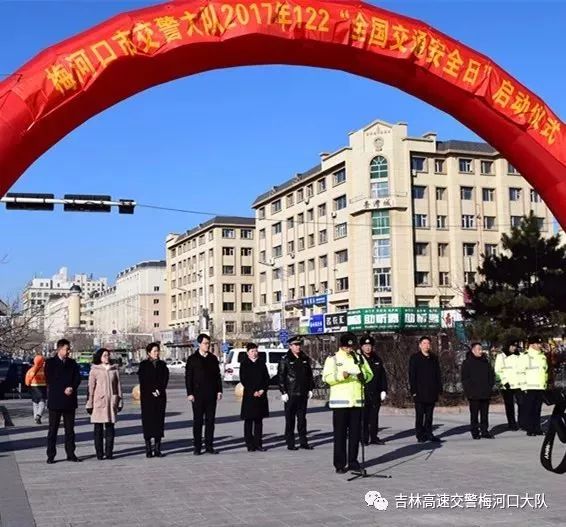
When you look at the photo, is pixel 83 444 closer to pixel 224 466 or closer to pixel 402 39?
pixel 224 466

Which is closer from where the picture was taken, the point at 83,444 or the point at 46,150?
the point at 46,150

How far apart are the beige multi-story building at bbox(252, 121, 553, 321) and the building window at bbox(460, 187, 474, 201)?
0.09m

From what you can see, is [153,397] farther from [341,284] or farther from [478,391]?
[341,284]

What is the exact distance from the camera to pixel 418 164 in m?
69.4

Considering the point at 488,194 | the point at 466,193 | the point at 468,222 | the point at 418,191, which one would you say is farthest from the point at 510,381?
the point at 488,194

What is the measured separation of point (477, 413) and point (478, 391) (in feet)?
1.38

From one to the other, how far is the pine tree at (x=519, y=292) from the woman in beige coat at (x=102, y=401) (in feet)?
Result: 44.7

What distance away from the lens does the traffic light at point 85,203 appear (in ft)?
62.5

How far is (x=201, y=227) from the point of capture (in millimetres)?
108750

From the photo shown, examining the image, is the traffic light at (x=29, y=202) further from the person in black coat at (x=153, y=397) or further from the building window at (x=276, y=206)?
the building window at (x=276, y=206)

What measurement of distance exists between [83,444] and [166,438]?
1.53 meters

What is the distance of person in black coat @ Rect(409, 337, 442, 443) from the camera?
43.7ft

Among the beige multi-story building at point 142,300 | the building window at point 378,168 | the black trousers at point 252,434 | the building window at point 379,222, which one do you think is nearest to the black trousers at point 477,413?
the black trousers at point 252,434

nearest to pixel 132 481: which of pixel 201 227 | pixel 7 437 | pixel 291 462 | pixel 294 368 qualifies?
pixel 291 462
